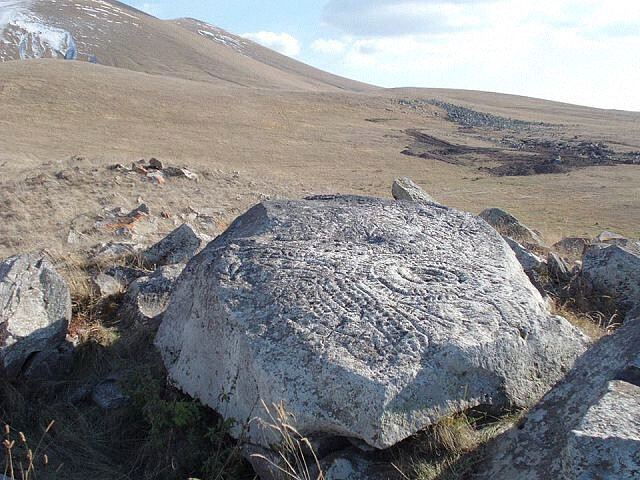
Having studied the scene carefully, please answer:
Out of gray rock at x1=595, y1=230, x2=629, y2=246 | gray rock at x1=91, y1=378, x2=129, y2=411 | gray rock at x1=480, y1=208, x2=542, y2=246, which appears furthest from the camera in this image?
gray rock at x1=480, y1=208, x2=542, y2=246

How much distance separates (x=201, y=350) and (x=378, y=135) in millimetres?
33772

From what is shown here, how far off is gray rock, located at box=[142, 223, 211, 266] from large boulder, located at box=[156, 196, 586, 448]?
216 centimetres

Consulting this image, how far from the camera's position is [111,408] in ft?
14.3

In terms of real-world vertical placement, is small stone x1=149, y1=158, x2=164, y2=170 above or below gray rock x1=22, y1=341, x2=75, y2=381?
below

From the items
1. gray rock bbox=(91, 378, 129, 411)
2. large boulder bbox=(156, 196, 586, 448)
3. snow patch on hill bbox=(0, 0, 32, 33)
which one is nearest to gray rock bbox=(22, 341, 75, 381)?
gray rock bbox=(91, 378, 129, 411)

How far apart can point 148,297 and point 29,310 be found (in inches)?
43.0

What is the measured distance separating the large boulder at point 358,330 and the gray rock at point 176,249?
2157 millimetres

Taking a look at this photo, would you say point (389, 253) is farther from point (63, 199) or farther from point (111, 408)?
point (63, 199)

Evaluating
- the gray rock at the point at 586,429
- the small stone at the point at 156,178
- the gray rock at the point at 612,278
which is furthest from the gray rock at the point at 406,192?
the gray rock at the point at 586,429

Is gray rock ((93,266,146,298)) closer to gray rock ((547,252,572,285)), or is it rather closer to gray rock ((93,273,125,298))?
gray rock ((93,273,125,298))

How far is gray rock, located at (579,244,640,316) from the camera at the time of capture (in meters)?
6.08

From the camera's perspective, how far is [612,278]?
6.24 meters

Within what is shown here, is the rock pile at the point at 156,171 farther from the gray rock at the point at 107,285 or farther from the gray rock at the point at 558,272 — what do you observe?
the gray rock at the point at 558,272

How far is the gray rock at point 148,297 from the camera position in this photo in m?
5.45
